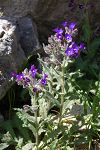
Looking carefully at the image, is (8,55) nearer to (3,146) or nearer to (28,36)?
(28,36)

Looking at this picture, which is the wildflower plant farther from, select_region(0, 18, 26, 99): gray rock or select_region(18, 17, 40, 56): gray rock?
select_region(18, 17, 40, 56): gray rock

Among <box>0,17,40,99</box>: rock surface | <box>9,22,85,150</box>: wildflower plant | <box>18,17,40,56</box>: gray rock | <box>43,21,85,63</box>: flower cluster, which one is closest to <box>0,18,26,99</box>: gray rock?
<box>0,17,40,99</box>: rock surface

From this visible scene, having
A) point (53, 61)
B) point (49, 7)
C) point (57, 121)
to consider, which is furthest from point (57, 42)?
point (49, 7)

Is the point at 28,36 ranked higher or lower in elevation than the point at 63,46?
higher

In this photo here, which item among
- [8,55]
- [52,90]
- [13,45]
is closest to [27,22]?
[13,45]

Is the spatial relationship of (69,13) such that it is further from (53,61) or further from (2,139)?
(2,139)

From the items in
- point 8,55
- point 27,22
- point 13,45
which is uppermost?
point 27,22

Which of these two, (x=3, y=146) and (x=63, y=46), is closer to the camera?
(x=63, y=46)

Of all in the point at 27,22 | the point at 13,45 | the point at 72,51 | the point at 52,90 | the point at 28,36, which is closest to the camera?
the point at 72,51
